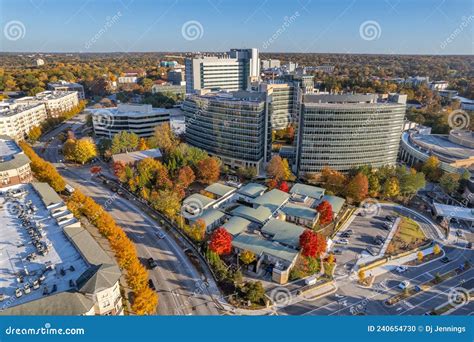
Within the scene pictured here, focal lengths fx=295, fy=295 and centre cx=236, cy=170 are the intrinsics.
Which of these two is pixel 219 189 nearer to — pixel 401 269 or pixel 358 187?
pixel 358 187

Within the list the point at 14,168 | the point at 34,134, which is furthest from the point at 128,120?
the point at 14,168

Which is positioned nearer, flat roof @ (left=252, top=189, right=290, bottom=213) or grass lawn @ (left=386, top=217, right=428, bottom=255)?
grass lawn @ (left=386, top=217, right=428, bottom=255)

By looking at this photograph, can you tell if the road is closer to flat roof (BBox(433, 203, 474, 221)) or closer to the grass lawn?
the grass lawn

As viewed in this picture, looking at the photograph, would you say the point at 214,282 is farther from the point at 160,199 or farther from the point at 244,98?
the point at 244,98

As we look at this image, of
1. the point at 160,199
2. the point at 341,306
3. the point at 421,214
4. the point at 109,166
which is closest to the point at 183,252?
the point at 160,199
